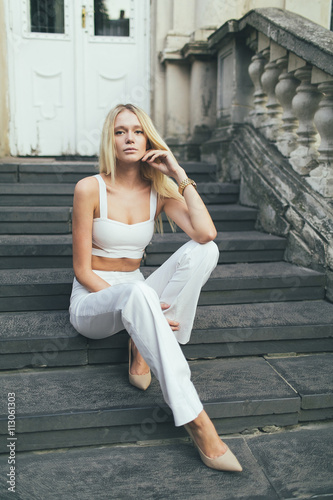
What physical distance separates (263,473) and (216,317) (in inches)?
40.7

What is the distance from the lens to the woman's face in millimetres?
2355

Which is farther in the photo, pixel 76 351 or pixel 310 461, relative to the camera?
pixel 76 351

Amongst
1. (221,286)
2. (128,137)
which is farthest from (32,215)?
(221,286)

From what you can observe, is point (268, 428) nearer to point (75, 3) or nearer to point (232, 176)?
point (232, 176)

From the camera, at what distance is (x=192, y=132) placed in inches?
208

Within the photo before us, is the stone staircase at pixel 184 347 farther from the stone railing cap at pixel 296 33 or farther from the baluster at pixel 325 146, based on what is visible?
the stone railing cap at pixel 296 33

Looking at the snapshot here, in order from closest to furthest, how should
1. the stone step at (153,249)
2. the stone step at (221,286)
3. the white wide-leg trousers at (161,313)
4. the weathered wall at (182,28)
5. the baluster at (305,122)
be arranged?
the white wide-leg trousers at (161,313)
the stone step at (221,286)
the stone step at (153,249)
the baluster at (305,122)
the weathered wall at (182,28)

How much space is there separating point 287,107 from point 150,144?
170 centimetres

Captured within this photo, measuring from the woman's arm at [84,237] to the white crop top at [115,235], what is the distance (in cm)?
7

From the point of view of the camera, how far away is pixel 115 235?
2.39 meters

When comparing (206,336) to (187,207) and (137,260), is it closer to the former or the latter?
(137,260)

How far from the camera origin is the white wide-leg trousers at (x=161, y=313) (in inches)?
73.5

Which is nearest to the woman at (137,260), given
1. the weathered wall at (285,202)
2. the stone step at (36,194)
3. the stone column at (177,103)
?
the weathered wall at (285,202)

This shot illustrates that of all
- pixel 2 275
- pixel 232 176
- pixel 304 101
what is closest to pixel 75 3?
pixel 232 176
